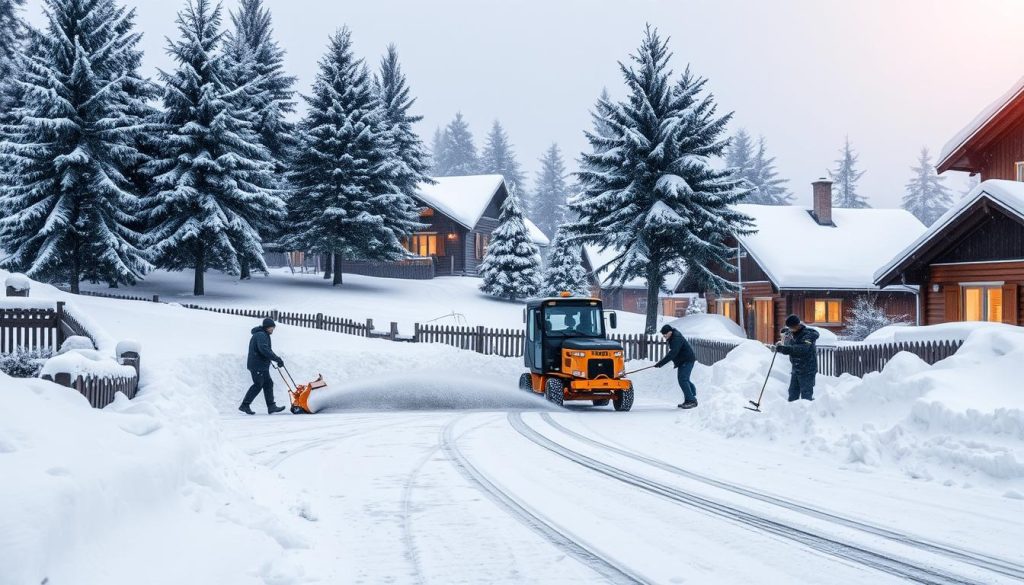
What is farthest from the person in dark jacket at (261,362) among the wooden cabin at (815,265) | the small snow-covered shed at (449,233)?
the small snow-covered shed at (449,233)

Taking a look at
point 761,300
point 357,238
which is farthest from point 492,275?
point 761,300

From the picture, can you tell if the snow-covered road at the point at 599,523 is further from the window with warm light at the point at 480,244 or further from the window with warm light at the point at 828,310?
the window with warm light at the point at 480,244

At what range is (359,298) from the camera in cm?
3766

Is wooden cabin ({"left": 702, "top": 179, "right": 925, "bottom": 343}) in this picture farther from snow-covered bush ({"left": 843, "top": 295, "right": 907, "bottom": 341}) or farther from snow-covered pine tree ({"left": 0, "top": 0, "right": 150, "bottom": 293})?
snow-covered pine tree ({"left": 0, "top": 0, "right": 150, "bottom": 293})

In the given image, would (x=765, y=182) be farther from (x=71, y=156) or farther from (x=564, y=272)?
(x=71, y=156)

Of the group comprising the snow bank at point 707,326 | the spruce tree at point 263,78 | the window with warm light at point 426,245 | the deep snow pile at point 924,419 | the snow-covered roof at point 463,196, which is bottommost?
the deep snow pile at point 924,419

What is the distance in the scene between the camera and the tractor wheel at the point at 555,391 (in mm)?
16547

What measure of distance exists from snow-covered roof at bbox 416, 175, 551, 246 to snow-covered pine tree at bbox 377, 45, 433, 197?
2.65 meters

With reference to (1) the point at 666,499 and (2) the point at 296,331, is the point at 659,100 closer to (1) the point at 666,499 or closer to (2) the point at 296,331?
(2) the point at 296,331

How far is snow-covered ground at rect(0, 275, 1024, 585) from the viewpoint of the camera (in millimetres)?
4738

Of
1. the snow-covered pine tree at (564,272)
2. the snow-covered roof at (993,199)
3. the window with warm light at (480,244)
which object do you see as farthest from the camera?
the window with warm light at (480,244)

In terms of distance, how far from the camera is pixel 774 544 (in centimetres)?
593

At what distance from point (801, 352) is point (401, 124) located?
38273mm

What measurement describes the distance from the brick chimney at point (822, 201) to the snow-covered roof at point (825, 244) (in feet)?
1.20
